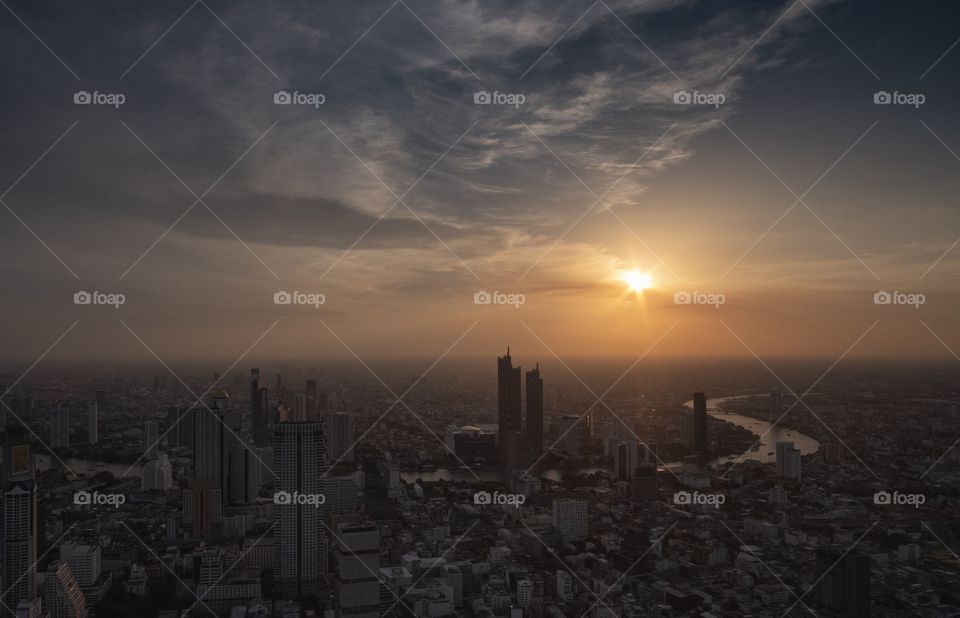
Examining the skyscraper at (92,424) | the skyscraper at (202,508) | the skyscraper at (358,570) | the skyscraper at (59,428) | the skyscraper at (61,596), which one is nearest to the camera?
the skyscraper at (61,596)

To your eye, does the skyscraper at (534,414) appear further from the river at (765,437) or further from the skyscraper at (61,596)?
the skyscraper at (61,596)

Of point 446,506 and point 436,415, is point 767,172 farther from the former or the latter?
point 446,506

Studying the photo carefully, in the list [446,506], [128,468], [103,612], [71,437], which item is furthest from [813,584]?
[71,437]

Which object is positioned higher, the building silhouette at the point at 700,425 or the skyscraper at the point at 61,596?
the building silhouette at the point at 700,425

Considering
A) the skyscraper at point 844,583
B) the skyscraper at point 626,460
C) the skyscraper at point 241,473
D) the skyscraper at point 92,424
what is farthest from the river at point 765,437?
the skyscraper at point 92,424

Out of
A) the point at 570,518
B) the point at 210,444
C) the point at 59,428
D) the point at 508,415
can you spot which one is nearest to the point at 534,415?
the point at 508,415

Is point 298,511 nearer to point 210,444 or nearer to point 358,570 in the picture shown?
point 358,570
